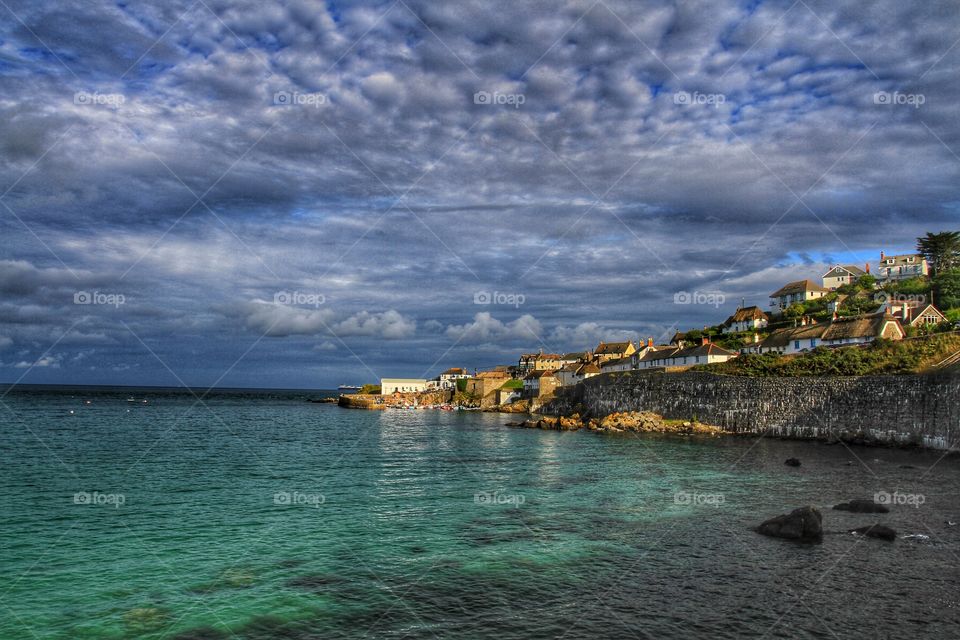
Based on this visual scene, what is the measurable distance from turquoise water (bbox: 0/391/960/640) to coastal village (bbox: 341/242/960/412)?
36837 millimetres

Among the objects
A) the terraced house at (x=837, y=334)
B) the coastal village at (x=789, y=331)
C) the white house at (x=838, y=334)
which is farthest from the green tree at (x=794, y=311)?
the white house at (x=838, y=334)

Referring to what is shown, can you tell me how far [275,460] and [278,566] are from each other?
101 feet

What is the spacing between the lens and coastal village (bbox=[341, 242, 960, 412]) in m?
76.2

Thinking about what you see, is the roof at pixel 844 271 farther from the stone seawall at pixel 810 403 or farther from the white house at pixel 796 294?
the stone seawall at pixel 810 403

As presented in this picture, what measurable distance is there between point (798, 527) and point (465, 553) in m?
13.2

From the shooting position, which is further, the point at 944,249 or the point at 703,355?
the point at 944,249

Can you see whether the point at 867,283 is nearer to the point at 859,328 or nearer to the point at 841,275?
Result: the point at 841,275

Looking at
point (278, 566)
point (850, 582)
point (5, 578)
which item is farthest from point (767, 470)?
point (5, 578)

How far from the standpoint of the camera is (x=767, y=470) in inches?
1594

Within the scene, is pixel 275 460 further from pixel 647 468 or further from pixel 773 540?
pixel 773 540

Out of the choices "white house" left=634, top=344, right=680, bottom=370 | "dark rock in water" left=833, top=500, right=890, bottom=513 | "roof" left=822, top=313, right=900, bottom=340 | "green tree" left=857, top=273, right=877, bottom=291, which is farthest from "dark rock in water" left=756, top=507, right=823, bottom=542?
"green tree" left=857, top=273, right=877, bottom=291

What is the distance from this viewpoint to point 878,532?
75.3 feet

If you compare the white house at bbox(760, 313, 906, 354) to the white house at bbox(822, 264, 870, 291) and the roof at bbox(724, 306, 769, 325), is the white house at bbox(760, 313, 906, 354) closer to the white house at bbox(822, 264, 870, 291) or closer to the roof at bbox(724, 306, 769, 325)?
the roof at bbox(724, 306, 769, 325)

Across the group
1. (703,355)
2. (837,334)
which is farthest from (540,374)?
(837,334)
